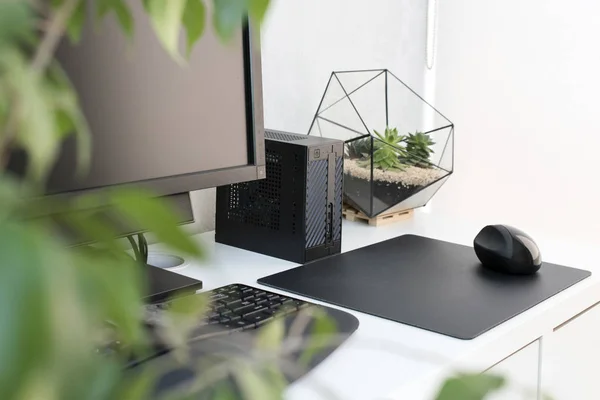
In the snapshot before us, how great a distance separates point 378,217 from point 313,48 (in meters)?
0.40

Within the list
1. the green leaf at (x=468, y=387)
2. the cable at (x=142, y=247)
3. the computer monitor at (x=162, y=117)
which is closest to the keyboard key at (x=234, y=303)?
the computer monitor at (x=162, y=117)

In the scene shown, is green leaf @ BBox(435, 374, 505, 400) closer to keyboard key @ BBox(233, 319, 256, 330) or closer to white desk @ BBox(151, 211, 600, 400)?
white desk @ BBox(151, 211, 600, 400)

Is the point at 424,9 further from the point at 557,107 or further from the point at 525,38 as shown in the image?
the point at 557,107

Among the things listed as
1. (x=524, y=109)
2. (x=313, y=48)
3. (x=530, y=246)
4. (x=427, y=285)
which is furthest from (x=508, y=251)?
(x=524, y=109)

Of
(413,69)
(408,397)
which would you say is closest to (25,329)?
(408,397)

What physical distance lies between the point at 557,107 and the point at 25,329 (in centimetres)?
186

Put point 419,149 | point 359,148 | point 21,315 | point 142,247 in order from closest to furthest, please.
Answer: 1. point 21,315
2. point 142,247
3. point 359,148
4. point 419,149

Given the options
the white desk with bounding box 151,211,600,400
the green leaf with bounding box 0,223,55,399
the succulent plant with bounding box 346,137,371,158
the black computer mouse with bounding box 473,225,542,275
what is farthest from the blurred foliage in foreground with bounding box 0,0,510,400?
the succulent plant with bounding box 346,137,371,158

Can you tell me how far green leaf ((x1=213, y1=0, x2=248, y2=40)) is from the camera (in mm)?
178

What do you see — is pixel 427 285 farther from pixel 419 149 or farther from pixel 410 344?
pixel 419 149

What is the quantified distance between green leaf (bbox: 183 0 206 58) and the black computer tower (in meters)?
0.84

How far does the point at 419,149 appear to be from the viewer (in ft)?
4.47

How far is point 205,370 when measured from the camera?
0.19 meters

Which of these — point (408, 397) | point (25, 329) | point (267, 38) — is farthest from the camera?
point (267, 38)
